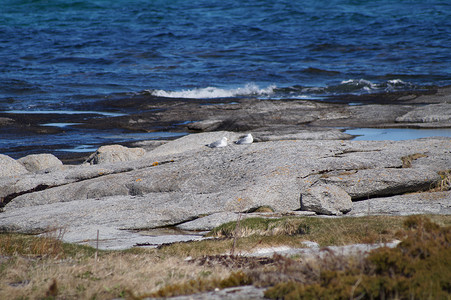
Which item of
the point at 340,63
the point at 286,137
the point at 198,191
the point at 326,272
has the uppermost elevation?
the point at 326,272

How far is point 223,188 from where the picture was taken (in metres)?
14.7

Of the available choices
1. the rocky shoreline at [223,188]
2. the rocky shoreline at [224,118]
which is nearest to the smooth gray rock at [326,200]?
the rocky shoreline at [223,188]

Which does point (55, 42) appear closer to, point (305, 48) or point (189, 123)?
point (305, 48)

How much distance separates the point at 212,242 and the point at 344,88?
117ft

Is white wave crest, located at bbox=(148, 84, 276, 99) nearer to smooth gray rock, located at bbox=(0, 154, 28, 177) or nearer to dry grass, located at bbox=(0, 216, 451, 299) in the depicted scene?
smooth gray rock, located at bbox=(0, 154, 28, 177)

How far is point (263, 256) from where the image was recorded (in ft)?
29.0

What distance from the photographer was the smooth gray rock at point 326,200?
1291 cm

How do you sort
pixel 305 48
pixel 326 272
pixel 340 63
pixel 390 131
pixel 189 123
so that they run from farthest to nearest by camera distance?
1. pixel 305 48
2. pixel 340 63
3. pixel 189 123
4. pixel 390 131
5. pixel 326 272

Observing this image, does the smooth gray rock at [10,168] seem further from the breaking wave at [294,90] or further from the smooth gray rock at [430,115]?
the breaking wave at [294,90]

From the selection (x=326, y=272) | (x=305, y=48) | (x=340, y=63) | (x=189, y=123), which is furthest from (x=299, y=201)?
(x=305, y=48)

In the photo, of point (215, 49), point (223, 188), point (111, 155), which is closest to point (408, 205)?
point (223, 188)

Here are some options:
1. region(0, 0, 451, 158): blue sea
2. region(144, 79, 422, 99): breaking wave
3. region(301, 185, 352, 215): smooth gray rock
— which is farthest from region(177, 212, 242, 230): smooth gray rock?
region(144, 79, 422, 99): breaking wave

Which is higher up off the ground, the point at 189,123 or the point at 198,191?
the point at 198,191

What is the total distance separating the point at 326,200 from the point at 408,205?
212 centimetres
